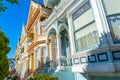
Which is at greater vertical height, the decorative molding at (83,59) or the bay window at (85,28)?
the bay window at (85,28)

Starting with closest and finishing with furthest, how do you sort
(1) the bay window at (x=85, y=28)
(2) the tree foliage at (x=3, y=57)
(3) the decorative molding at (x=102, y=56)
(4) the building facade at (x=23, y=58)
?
(3) the decorative molding at (x=102, y=56)
(1) the bay window at (x=85, y=28)
(2) the tree foliage at (x=3, y=57)
(4) the building facade at (x=23, y=58)

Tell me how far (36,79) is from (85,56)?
4239 millimetres

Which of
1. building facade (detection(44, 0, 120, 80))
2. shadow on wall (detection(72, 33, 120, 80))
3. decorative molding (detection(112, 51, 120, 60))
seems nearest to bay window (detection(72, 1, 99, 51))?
building facade (detection(44, 0, 120, 80))

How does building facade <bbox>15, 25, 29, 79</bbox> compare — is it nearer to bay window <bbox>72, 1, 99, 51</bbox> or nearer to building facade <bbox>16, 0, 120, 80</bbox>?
building facade <bbox>16, 0, 120, 80</bbox>

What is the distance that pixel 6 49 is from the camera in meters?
13.0

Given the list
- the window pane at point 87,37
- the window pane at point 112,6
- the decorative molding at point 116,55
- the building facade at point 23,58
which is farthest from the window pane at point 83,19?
the building facade at point 23,58

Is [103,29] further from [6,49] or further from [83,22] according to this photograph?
Answer: [6,49]

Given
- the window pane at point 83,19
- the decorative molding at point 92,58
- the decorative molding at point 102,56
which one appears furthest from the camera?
the window pane at point 83,19

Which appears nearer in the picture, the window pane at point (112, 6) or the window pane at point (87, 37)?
the window pane at point (112, 6)

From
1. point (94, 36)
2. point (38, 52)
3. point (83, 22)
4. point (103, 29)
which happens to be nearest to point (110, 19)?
point (103, 29)

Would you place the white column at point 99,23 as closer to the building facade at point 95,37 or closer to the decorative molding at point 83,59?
the building facade at point 95,37

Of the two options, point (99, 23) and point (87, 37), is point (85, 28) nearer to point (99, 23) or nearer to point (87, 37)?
point (87, 37)

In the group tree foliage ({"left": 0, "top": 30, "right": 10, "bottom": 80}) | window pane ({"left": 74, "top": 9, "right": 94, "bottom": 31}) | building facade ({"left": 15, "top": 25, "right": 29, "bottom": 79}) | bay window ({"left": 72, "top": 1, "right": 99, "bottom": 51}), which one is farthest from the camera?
building facade ({"left": 15, "top": 25, "right": 29, "bottom": 79})

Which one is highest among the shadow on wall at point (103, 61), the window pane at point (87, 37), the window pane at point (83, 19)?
the window pane at point (83, 19)
